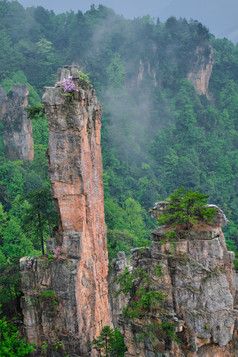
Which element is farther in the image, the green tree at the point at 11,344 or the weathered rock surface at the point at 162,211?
the green tree at the point at 11,344

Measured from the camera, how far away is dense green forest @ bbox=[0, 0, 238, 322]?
60719mm

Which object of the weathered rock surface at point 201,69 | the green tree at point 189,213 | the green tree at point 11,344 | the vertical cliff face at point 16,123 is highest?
the weathered rock surface at point 201,69

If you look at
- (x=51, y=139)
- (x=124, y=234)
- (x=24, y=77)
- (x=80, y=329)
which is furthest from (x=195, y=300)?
(x=24, y=77)

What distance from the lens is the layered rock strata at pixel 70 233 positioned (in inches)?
749

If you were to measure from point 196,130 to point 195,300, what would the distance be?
58024mm

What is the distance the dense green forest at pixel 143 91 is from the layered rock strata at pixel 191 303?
34614 millimetres

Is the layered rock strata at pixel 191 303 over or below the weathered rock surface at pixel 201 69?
below

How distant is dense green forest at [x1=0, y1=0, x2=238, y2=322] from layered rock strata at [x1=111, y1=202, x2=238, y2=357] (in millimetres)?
34614

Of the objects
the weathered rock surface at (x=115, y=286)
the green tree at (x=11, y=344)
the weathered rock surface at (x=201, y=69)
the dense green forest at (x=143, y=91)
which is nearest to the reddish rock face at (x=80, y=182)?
the green tree at (x=11, y=344)

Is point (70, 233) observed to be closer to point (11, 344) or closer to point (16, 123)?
point (11, 344)

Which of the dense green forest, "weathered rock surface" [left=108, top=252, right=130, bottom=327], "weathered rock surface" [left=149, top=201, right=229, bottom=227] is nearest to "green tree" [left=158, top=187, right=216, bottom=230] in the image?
"weathered rock surface" [left=149, top=201, right=229, bottom=227]

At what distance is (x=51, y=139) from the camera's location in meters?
19.2

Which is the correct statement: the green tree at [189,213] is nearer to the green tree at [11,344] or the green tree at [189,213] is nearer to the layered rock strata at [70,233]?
the layered rock strata at [70,233]

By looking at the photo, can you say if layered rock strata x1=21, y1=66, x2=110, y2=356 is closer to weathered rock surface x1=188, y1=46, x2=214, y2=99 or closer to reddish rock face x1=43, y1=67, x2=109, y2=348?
reddish rock face x1=43, y1=67, x2=109, y2=348
